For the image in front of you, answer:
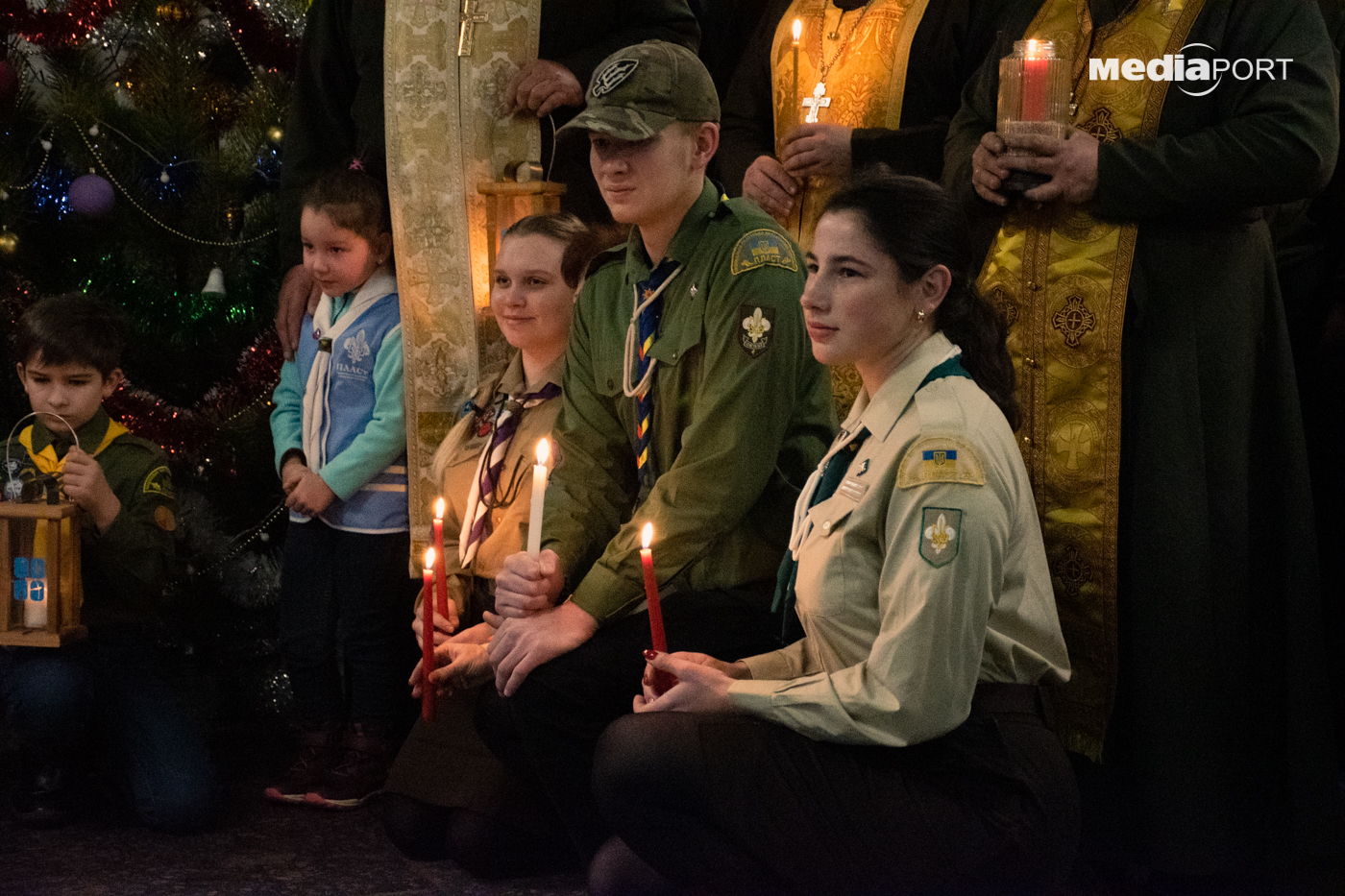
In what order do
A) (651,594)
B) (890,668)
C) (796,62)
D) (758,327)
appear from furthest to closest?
1. (796,62)
2. (758,327)
3. (651,594)
4. (890,668)

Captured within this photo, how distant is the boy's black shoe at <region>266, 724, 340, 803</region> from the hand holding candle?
28.2 inches

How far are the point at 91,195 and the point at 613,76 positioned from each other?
1.95m

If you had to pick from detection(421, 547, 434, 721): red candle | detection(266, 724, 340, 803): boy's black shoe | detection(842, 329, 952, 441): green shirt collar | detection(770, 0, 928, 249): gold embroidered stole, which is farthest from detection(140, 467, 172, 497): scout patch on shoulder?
detection(842, 329, 952, 441): green shirt collar

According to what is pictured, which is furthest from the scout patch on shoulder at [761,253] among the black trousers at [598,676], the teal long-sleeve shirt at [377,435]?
the teal long-sleeve shirt at [377,435]

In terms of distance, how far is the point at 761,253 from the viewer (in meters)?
2.64

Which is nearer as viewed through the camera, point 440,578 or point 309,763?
point 440,578

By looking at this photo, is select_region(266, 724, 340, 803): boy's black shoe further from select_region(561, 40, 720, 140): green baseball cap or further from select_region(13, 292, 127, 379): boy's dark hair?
select_region(561, 40, 720, 140): green baseball cap

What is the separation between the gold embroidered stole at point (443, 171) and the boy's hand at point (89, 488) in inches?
26.3

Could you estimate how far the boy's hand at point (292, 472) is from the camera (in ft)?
11.6

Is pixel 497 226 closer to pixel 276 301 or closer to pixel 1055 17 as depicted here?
pixel 276 301

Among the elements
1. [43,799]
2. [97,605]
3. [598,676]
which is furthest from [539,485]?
[43,799]

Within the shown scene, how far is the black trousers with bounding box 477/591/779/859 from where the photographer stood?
103 inches

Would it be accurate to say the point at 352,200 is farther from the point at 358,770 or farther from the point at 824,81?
the point at 358,770

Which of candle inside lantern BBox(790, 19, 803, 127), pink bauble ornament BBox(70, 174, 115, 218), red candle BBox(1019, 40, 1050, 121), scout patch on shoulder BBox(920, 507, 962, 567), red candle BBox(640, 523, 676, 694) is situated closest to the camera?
scout patch on shoulder BBox(920, 507, 962, 567)
